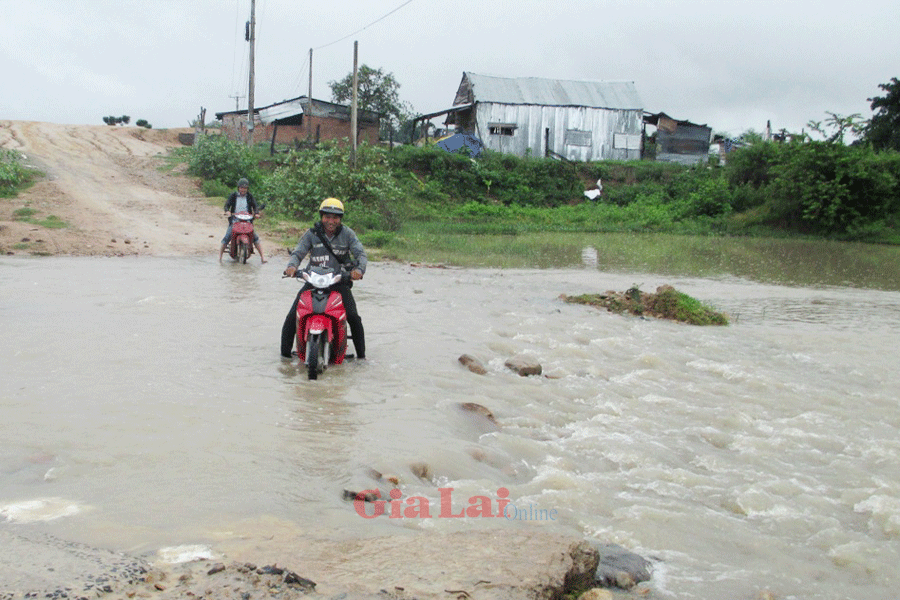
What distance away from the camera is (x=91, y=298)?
11180mm

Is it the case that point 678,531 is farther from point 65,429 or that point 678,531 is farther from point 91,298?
point 91,298

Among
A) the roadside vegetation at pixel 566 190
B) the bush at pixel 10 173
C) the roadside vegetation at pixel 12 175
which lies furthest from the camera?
the roadside vegetation at pixel 566 190

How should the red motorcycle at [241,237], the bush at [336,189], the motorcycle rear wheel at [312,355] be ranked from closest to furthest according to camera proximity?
1. the motorcycle rear wheel at [312,355]
2. the red motorcycle at [241,237]
3. the bush at [336,189]

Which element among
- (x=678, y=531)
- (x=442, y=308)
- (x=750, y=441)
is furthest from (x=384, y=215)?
(x=678, y=531)

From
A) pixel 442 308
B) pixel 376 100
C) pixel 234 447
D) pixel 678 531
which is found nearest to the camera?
pixel 678 531

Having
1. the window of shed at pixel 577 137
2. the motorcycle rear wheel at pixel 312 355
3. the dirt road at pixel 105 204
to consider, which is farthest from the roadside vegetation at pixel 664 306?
the window of shed at pixel 577 137

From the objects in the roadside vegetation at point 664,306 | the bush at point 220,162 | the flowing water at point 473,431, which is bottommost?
the flowing water at point 473,431

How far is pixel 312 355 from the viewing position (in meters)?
7.34

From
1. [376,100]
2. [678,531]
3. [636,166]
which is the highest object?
[376,100]

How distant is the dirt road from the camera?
1745 cm

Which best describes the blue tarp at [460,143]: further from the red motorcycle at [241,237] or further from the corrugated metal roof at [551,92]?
the red motorcycle at [241,237]

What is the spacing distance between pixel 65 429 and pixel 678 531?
4085 millimetres

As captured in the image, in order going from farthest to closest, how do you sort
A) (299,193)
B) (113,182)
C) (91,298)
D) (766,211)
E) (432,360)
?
(766,211) → (113,182) → (299,193) → (91,298) → (432,360)

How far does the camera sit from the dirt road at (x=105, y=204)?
1745 cm
